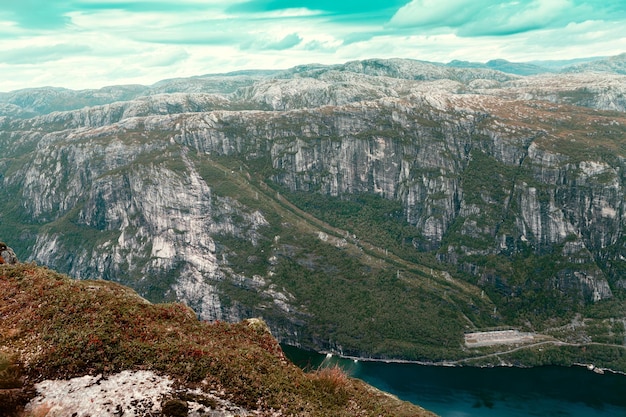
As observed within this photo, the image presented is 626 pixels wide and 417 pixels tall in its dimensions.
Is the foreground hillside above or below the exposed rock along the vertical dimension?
below

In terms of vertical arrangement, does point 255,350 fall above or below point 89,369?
below

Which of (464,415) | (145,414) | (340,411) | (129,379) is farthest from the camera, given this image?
(464,415)

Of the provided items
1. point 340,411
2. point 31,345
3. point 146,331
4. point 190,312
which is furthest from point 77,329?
point 340,411

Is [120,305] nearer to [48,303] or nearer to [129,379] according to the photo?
[48,303]

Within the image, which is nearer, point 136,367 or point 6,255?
point 136,367

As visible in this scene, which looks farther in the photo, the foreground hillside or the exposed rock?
the exposed rock

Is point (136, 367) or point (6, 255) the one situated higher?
point (6, 255)

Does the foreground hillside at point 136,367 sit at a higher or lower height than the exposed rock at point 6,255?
lower

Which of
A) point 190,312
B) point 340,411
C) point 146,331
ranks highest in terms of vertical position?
point 146,331
